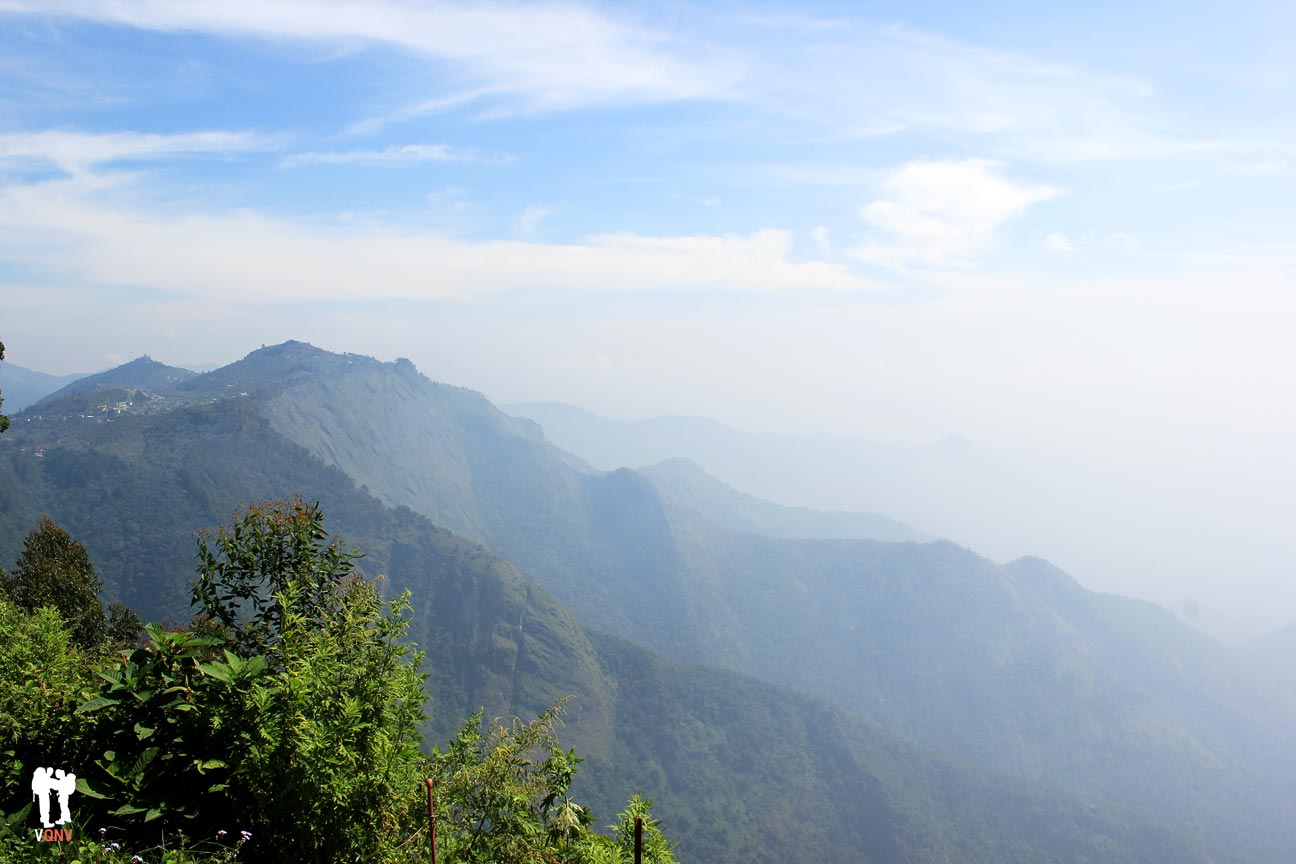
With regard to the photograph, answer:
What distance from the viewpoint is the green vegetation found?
23.9 feet

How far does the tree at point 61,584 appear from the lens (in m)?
35.1

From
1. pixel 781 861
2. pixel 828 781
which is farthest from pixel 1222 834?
pixel 781 861

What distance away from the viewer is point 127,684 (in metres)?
7.96

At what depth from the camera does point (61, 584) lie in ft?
123

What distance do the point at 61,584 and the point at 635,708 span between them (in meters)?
145

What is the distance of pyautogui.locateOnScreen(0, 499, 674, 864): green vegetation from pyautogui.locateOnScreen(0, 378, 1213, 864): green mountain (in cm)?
13915

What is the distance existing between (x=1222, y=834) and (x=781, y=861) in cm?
11426

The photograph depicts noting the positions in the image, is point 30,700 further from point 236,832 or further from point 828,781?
point 828,781

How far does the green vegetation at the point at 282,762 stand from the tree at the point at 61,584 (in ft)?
102

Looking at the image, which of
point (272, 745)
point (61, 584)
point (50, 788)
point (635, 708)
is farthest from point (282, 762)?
point (635, 708)
